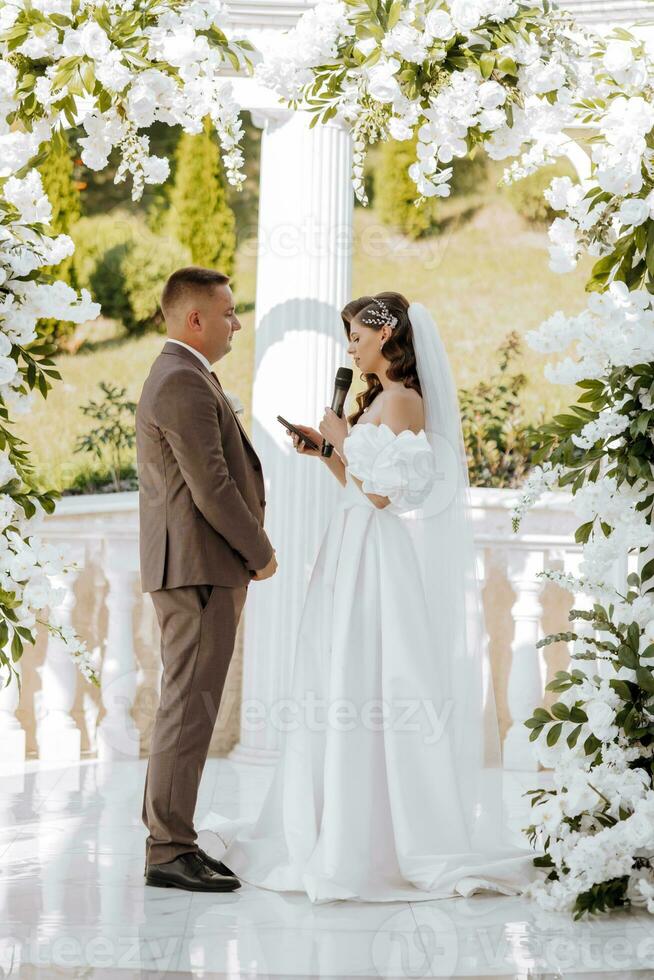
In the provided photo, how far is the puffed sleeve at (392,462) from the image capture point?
340 cm

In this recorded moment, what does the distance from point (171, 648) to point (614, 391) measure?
1.45 m

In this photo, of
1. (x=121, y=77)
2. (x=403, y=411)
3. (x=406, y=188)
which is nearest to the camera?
(x=121, y=77)

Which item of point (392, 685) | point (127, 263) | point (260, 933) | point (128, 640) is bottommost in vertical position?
point (260, 933)

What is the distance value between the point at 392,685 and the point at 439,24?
5.90 feet

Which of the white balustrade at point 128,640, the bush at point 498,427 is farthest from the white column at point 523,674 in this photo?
the bush at point 498,427

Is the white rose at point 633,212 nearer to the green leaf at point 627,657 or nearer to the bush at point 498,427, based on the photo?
the green leaf at point 627,657

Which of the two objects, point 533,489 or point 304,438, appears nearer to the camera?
point 533,489

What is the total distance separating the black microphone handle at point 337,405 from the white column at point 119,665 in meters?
1.90

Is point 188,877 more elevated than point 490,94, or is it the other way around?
point 490,94

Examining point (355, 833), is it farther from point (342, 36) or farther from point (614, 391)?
point (342, 36)

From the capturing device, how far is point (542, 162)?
2.91 m

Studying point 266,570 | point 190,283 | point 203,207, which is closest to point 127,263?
point 203,207

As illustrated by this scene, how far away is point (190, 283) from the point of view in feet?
11.5

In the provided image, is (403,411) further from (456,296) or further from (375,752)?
(456,296)
